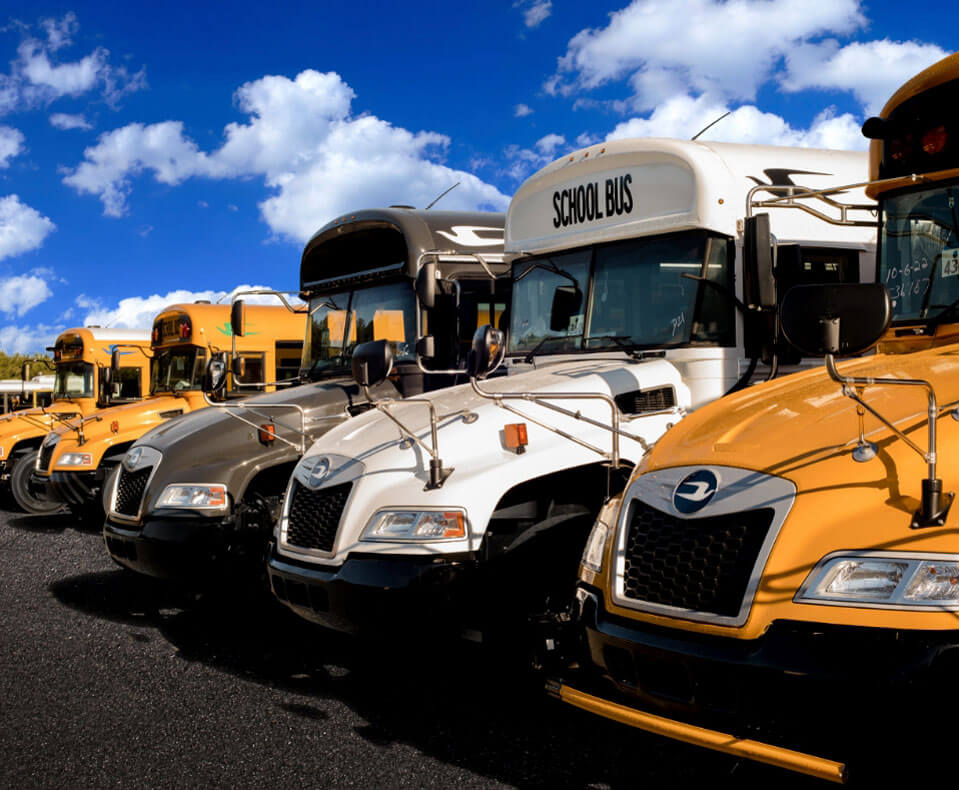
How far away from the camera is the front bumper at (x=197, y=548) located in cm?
590

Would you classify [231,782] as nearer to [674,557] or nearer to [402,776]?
[402,776]

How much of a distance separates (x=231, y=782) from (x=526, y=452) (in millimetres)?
1811

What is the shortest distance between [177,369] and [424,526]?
804 cm

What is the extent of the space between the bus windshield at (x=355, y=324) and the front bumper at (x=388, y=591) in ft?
8.74

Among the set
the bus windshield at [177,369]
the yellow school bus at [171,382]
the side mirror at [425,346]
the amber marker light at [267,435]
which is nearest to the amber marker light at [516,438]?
the side mirror at [425,346]

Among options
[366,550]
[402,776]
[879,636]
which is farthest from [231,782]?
[879,636]

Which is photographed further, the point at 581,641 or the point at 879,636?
the point at 581,641

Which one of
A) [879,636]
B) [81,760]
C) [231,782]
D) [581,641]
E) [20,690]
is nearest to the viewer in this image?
[879,636]

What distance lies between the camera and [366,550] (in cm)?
423

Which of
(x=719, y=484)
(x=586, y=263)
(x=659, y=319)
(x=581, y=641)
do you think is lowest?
(x=581, y=641)

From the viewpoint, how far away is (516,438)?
4.41 meters

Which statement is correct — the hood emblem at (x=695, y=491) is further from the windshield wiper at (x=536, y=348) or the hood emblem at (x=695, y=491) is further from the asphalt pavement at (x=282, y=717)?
the windshield wiper at (x=536, y=348)

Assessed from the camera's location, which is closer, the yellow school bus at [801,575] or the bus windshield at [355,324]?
the yellow school bus at [801,575]

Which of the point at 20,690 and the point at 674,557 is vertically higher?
the point at 674,557
